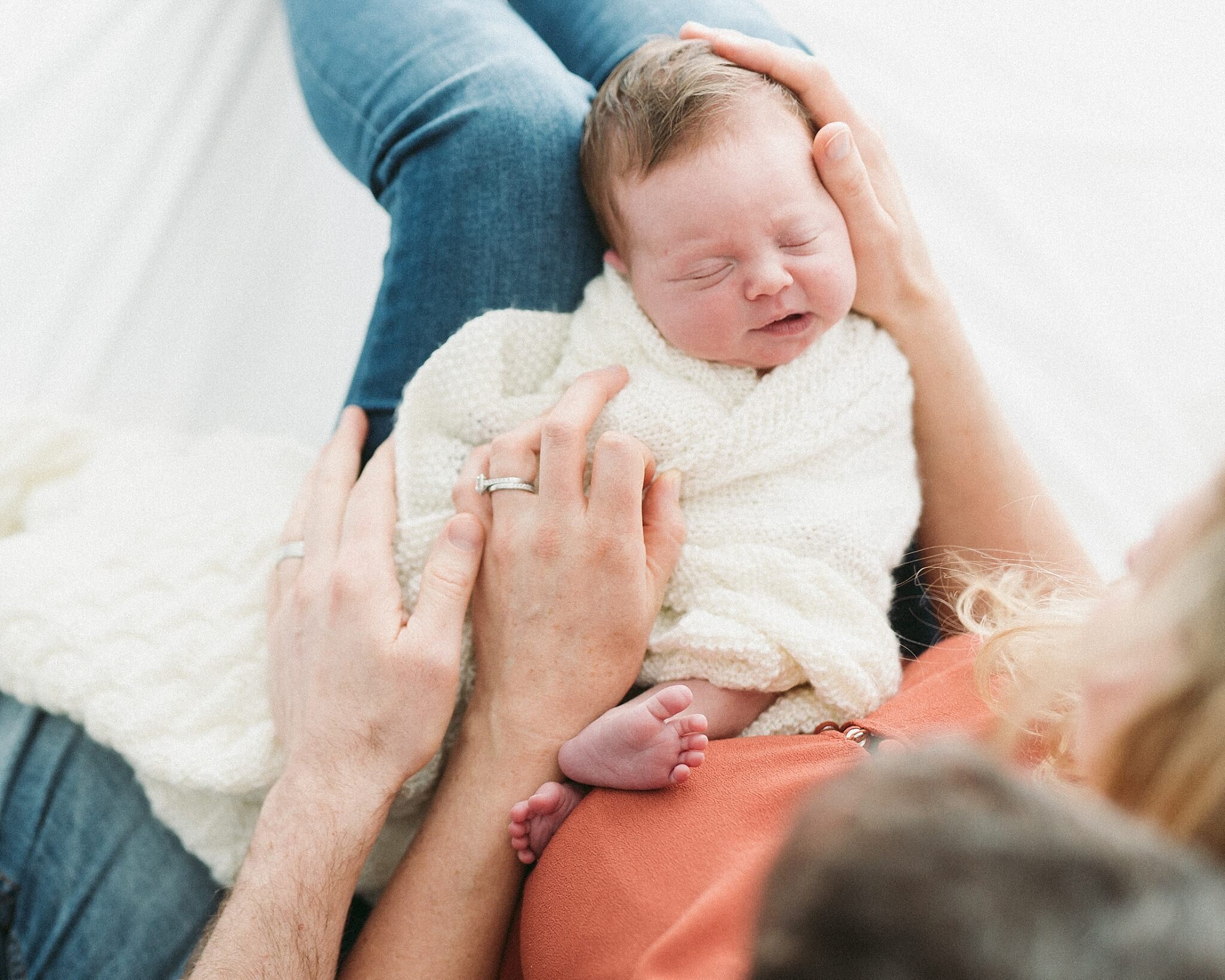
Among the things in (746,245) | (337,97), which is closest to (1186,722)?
(746,245)

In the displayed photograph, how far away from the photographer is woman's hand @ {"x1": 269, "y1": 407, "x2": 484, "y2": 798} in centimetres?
100

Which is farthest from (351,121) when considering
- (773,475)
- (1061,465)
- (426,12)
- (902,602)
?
(1061,465)

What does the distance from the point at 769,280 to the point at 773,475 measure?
9.5 inches

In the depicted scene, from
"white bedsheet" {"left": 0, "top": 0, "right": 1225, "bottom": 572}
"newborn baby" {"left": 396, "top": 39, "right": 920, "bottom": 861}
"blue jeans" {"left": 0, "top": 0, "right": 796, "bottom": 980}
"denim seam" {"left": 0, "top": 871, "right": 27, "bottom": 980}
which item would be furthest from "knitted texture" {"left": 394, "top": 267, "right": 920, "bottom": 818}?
"white bedsheet" {"left": 0, "top": 0, "right": 1225, "bottom": 572}

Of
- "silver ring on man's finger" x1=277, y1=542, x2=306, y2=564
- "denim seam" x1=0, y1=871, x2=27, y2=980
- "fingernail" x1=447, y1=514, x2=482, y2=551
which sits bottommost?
"denim seam" x1=0, y1=871, x2=27, y2=980

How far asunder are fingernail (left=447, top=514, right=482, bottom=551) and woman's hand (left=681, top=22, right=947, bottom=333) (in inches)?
23.2

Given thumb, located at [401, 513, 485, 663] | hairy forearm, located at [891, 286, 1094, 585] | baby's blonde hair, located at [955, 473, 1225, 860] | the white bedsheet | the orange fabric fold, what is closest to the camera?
baby's blonde hair, located at [955, 473, 1225, 860]

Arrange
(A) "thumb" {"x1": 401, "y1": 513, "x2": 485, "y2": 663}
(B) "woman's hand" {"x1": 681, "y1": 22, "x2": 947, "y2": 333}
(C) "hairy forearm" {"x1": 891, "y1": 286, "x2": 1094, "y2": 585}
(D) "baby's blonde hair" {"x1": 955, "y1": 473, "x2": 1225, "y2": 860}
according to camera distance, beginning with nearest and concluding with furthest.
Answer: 1. (D) "baby's blonde hair" {"x1": 955, "y1": 473, "x2": 1225, "y2": 860}
2. (A) "thumb" {"x1": 401, "y1": 513, "x2": 485, "y2": 663}
3. (B) "woman's hand" {"x1": 681, "y1": 22, "x2": 947, "y2": 333}
4. (C) "hairy forearm" {"x1": 891, "y1": 286, "x2": 1094, "y2": 585}

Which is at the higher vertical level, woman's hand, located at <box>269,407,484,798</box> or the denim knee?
the denim knee

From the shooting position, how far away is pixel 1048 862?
0.35 meters

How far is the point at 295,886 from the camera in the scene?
0.95m

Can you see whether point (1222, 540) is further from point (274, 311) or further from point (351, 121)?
point (274, 311)

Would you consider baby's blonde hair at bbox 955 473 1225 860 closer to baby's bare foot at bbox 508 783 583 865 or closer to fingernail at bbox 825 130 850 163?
baby's bare foot at bbox 508 783 583 865

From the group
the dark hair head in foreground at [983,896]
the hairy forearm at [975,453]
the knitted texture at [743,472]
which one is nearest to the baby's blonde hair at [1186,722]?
the dark hair head in foreground at [983,896]
